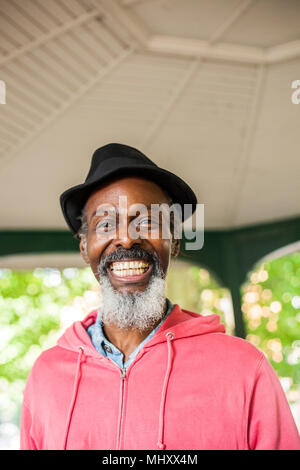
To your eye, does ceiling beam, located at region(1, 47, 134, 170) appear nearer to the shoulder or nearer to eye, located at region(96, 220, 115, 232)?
eye, located at region(96, 220, 115, 232)

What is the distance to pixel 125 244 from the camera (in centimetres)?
92

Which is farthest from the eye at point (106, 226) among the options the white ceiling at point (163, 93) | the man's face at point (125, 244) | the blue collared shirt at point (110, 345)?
the white ceiling at point (163, 93)

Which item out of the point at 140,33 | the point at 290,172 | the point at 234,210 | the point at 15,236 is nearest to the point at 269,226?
the point at 234,210

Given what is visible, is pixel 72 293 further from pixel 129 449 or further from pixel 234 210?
pixel 129 449

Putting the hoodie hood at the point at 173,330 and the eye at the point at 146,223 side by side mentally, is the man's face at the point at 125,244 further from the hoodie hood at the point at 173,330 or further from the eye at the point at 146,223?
the hoodie hood at the point at 173,330

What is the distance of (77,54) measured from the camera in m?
1.66

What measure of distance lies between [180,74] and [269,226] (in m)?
0.85

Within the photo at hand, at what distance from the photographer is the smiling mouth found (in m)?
0.94

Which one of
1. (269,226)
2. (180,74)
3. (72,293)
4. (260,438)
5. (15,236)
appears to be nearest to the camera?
(260,438)

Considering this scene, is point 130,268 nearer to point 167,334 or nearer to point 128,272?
point 128,272

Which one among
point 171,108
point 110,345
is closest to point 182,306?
point 171,108

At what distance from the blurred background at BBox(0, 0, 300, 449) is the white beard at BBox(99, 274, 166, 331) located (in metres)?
0.37

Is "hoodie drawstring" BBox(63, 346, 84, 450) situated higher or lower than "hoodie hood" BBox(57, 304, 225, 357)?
lower

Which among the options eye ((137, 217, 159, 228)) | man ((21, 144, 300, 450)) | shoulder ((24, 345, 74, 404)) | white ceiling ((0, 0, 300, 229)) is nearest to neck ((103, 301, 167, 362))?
man ((21, 144, 300, 450))
